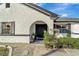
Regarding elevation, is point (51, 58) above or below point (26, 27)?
below

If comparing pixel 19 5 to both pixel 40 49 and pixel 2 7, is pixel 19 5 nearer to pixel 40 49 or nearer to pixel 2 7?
pixel 2 7

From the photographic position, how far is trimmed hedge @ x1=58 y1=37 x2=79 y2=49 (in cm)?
736

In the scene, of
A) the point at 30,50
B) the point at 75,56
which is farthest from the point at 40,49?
the point at 75,56

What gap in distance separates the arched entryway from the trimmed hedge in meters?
0.42

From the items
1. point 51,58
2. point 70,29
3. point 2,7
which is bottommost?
point 51,58

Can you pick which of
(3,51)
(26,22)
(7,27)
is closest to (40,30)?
(26,22)

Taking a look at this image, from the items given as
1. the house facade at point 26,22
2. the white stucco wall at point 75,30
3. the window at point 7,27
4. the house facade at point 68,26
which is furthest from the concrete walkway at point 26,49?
the white stucco wall at point 75,30

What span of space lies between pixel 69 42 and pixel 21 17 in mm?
1129

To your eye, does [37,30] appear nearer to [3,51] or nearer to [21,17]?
[21,17]

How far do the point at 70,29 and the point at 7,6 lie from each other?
4.59 feet

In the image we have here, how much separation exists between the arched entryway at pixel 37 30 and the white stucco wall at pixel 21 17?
0.07m

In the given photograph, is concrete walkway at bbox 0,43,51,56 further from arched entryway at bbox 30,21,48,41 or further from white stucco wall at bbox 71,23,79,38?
white stucco wall at bbox 71,23,79,38

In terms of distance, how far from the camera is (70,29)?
7.43 m

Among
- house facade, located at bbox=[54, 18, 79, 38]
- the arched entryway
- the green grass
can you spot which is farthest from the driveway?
the green grass
